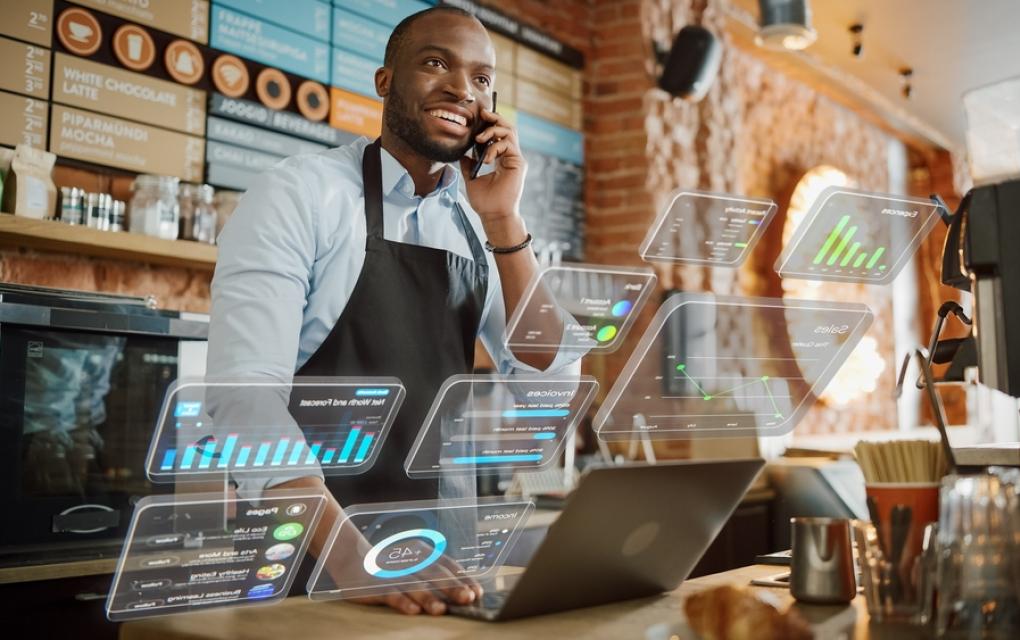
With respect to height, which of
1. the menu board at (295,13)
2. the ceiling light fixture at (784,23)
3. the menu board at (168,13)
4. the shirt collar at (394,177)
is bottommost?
the shirt collar at (394,177)

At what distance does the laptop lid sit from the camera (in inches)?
41.4

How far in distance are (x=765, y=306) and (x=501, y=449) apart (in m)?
0.47

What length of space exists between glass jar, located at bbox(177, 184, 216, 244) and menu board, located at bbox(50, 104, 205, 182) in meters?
0.08

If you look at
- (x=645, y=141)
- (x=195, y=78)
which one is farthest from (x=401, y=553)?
(x=645, y=141)

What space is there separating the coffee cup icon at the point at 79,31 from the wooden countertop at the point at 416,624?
208 cm

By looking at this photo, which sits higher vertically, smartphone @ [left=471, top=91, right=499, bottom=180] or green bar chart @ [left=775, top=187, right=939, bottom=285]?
smartphone @ [left=471, top=91, right=499, bottom=180]

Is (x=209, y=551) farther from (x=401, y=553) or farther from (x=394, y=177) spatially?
(x=394, y=177)

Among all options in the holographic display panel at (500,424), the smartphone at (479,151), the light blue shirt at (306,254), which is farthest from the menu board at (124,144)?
the holographic display panel at (500,424)

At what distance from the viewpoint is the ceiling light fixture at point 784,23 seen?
13.5 feet

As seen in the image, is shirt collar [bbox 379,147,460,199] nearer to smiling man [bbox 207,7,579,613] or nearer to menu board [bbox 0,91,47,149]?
smiling man [bbox 207,7,579,613]

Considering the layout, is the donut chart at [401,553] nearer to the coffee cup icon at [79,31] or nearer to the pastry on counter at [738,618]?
the pastry on counter at [738,618]

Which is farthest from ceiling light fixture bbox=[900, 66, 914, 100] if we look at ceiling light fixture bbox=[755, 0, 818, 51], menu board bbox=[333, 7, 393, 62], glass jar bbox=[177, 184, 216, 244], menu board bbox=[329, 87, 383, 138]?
glass jar bbox=[177, 184, 216, 244]

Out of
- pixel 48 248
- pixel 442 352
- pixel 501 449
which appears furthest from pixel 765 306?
pixel 48 248

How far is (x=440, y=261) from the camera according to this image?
184 centimetres
